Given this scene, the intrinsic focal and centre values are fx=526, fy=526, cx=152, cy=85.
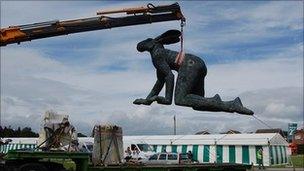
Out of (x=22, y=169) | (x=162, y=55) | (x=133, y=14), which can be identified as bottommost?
(x=22, y=169)

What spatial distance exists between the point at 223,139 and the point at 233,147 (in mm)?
1074

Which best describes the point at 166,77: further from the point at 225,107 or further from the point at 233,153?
the point at 233,153

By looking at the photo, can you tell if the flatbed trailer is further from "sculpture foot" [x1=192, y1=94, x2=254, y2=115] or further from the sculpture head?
"sculpture foot" [x1=192, y1=94, x2=254, y2=115]

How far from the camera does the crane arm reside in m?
12.8

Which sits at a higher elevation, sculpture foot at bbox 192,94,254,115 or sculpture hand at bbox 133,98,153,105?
sculpture hand at bbox 133,98,153,105

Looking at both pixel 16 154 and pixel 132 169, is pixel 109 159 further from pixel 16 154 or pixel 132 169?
pixel 16 154

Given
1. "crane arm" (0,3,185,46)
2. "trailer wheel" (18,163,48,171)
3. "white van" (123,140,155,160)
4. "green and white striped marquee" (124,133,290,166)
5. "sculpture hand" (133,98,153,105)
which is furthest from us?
"green and white striped marquee" (124,133,290,166)

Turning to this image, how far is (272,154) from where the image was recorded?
128 feet

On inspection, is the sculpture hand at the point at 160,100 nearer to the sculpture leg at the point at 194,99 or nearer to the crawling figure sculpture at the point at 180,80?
the crawling figure sculpture at the point at 180,80

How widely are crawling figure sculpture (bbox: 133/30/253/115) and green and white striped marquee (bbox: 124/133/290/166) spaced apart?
28473 millimetres

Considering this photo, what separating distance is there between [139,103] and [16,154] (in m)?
7.27

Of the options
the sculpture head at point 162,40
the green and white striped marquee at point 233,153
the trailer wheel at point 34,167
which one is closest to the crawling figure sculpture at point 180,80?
the sculpture head at point 162,40

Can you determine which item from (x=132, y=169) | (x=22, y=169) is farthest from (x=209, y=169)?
(x=22, y=169)

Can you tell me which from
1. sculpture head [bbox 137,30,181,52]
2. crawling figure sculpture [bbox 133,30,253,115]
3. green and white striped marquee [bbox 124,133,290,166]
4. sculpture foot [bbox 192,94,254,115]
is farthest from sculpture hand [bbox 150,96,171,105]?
green and white striped marquee [bbox 124,133,290,166]
